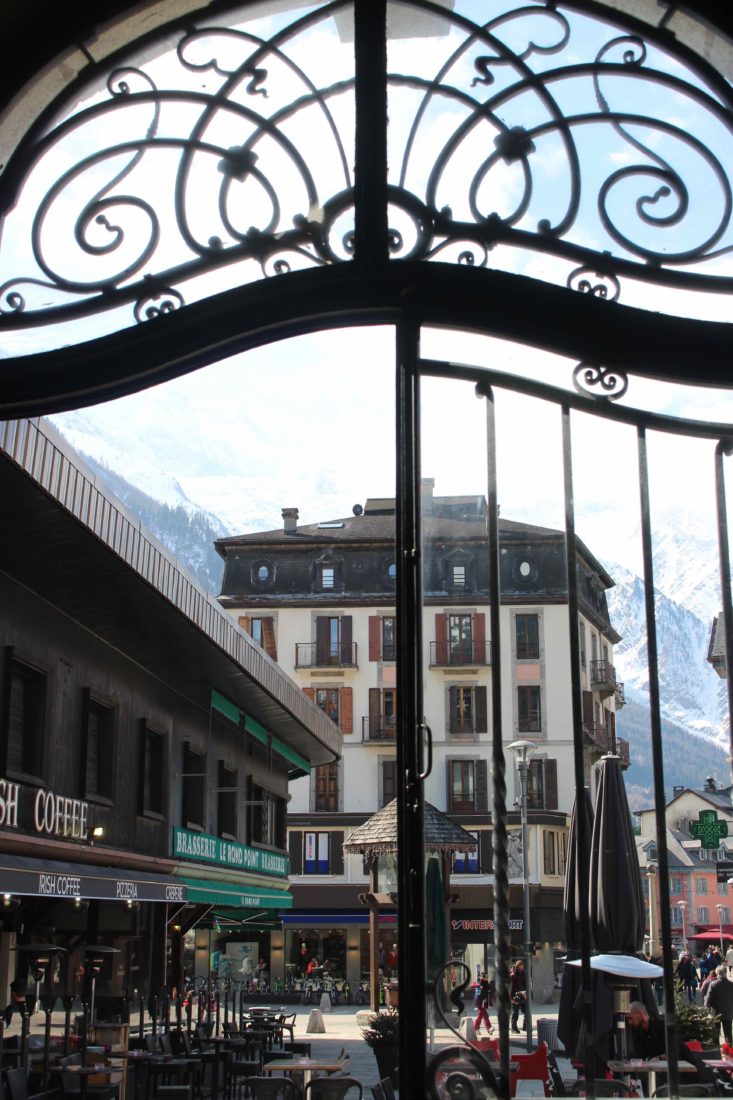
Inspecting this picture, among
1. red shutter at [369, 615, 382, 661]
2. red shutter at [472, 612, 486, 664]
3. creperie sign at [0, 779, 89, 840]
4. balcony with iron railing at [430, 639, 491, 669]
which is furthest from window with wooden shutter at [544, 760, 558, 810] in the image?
balcony with iron railing at [430, 639, 491, 669]

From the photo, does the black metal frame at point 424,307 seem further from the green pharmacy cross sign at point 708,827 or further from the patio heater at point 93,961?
the patio heater at point 93,961

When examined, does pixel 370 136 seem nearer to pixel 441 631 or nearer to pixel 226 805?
pixel 441 631

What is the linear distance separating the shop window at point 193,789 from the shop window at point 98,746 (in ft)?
10.9

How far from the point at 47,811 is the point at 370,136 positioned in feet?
29.7

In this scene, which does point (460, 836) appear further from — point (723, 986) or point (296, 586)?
point (296, 586)

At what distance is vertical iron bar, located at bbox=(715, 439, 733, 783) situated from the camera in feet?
12.5

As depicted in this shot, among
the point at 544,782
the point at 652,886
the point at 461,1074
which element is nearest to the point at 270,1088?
the point at 461,1074

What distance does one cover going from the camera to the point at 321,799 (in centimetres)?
4072

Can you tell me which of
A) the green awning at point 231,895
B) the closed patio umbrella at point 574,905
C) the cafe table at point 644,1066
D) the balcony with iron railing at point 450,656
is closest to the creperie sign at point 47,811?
the green awning at point 231,895

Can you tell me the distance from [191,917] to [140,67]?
1956 cm

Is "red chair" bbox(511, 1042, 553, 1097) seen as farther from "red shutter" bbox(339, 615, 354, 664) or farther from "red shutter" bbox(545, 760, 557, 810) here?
"red shutter" bbox(339, 615, 354, 664)

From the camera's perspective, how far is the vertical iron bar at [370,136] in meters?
3.97

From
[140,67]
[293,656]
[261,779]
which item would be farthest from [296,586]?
[140,67]

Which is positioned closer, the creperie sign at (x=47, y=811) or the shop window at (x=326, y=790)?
the creperie sign at (x=47, y=811)
